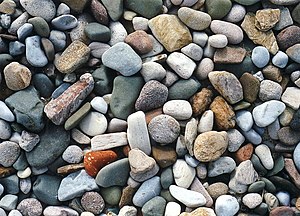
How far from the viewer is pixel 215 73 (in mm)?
1080

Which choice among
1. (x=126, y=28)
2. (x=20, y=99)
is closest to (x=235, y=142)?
(x=126, y=28)

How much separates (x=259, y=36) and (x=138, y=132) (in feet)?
1.14

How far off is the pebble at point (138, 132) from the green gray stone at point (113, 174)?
0.14 ft

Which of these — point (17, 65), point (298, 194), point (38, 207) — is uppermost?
point (17, 65)

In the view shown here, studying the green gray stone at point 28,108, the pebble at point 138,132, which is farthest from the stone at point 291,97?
the green gray stone at point 28,108

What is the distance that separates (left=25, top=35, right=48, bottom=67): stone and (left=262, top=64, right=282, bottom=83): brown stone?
1.61ft

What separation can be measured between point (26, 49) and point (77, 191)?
0.33 metres

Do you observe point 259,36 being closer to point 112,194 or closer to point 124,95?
point 124,95

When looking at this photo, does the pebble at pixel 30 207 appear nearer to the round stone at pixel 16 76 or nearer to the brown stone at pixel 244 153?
the round stone at pixel 16 76

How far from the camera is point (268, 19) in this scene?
1098 millimetres

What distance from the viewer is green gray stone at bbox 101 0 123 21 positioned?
43.9 inches

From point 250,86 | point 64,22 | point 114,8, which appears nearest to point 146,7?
point 114,8

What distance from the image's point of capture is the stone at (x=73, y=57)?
1.09 metres

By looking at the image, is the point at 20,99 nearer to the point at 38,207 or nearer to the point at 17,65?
the point at 17,65
